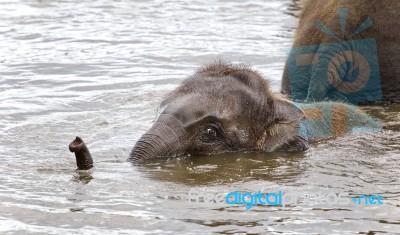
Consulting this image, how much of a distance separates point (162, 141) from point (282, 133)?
1253mm

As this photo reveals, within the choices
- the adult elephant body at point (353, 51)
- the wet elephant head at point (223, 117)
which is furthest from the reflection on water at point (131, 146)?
the adult elephant body at point (353, 51)

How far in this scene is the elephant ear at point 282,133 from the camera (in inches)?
378

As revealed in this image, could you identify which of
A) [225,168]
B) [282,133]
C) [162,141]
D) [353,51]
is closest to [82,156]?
[162,141]

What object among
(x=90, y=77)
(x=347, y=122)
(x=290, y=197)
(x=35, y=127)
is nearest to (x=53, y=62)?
(x=90, y=77)

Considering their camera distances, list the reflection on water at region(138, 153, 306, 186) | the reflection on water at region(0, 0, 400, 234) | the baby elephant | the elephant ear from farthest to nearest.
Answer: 1. the elephant ear
2. the baby elephant
3. the reflection on water at region(138, 153, 306, 186)
4. the reflection on water at region(0, 0, 400, 234)

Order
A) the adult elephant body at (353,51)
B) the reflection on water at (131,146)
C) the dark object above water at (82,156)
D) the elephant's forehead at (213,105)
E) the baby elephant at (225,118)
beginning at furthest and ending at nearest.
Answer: the adult elephant body at (353,51)
the elephant's forehead at (213,105)
the baby elephant at (225,118)
the dark object above water at (82,156)
the reflection on water at (131,146)

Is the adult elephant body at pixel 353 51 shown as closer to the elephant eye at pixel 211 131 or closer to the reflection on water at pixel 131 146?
the reflection on water at pixel 131 146

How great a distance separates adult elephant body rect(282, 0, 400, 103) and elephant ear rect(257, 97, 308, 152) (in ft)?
6.20

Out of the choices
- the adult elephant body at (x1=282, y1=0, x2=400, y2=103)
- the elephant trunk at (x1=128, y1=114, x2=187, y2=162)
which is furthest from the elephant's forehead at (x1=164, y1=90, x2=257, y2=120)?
the adult elephant body at (x1=282, y1=0, x2=400, y2=103)

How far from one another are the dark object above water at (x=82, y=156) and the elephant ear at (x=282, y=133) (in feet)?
5.65

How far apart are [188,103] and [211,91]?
27 centimetres

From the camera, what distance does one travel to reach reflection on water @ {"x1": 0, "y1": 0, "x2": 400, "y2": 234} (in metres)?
7.39

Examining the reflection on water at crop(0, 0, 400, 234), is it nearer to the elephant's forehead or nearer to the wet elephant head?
the wet elephant head

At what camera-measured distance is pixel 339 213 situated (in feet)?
24.7
